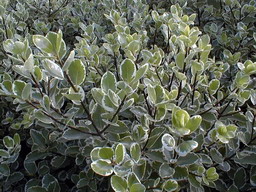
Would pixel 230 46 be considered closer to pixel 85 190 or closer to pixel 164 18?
pixel 164 18

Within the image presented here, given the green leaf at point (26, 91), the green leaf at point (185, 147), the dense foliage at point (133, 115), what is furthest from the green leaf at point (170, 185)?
the green leaf at point (26, 91)

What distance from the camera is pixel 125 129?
1.26 m

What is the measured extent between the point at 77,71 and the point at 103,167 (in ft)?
1.13

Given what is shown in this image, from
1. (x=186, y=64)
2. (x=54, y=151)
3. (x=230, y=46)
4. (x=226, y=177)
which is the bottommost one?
(x=226, y=177)

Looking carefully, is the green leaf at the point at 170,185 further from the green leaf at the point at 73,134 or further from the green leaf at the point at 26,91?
the green leaf at the point at 26,91

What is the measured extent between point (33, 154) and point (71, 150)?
0.25 m

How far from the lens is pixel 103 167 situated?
97cm

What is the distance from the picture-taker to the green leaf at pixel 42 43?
3.49 ft

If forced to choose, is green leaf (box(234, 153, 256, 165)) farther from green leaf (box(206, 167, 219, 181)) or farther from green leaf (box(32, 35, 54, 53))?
green leaf (box(32, 35, 54, 53))

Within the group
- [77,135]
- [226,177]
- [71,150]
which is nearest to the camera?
[77,135]

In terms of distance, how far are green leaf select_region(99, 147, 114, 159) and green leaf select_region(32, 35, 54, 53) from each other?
1.25 feet

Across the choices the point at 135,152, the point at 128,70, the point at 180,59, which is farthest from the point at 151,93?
the point at 180,59

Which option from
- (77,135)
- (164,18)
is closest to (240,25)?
(164,18)

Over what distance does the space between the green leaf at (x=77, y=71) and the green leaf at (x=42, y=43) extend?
0.09m
